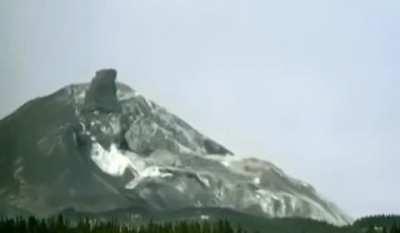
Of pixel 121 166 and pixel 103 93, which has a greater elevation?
pixel 103 93

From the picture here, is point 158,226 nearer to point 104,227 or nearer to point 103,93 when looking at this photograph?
point 104,227

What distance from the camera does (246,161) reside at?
17.2m

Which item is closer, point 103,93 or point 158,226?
point 158,226

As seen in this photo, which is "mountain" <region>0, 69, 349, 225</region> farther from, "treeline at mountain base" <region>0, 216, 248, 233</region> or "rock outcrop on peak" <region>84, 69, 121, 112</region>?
"treeline at mountain base" <region>0, 216, 248, 233</region>

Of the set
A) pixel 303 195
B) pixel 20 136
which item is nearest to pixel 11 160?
pixel 20 136

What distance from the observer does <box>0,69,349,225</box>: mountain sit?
55.2 feet

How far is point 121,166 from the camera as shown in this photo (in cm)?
1900

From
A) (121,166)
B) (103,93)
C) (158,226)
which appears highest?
(103,93)

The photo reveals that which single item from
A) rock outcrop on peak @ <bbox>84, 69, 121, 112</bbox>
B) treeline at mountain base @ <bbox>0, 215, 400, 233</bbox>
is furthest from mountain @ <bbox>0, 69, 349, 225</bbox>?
treeline at mountain base @ <bbox>0, 215, 400, 233</bbox>

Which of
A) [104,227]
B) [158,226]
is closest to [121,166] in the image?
[158,226]

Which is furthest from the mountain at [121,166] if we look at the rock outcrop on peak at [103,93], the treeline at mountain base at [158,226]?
the treeline at mountain base at [158,226]

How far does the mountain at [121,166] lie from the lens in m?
16.8

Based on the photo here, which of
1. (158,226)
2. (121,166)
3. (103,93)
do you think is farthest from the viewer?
Result: (121,166)

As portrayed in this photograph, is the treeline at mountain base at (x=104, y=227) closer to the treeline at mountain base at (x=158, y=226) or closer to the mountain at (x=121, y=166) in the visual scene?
the treeline at mountain base at (x=158, y=226)
